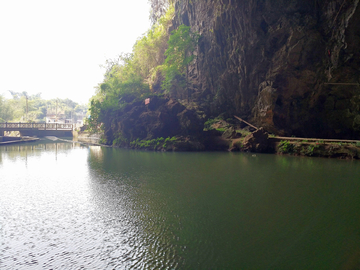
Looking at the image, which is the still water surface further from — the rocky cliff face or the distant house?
the distant house

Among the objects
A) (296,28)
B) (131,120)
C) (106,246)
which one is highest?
(296,28)

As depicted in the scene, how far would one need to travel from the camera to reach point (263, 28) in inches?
883

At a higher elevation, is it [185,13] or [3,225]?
[185,13]

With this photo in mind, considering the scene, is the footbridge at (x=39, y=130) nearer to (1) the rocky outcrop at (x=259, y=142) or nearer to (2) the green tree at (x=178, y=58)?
(2) the green tree at (x=178, y=58)

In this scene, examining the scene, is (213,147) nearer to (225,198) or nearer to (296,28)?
(296,28)

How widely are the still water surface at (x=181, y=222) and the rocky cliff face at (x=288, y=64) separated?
10815 mm

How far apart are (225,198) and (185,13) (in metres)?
26.9

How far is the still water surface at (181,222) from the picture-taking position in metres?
4.14

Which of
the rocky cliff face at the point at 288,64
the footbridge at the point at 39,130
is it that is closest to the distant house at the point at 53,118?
the footbridge at the point at 39,130

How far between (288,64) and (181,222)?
60.8 feet

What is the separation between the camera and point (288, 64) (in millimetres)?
20641

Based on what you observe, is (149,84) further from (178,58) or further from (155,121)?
(155,121)

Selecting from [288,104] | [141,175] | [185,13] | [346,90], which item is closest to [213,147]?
[288,104]

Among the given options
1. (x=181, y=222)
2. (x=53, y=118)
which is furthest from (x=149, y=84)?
(x=53, y=118)
